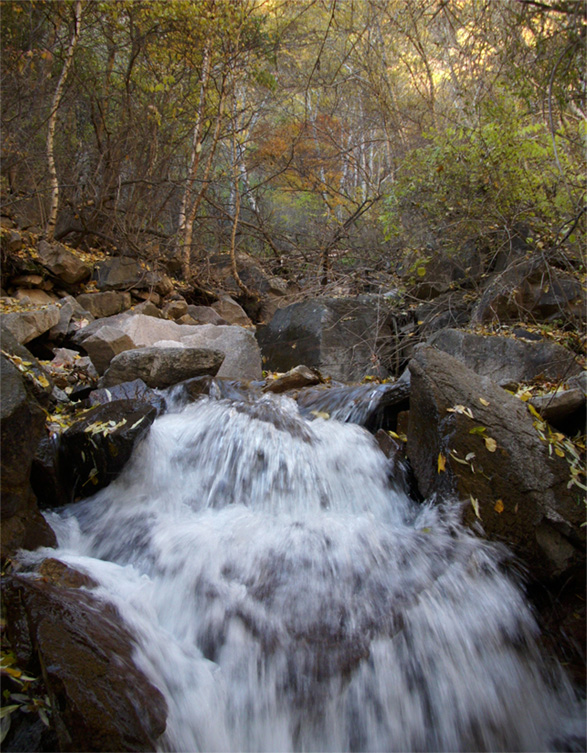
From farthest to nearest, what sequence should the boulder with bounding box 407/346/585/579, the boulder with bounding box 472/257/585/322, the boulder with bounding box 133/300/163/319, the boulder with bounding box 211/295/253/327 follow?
the boulder with bounding box 211/295/253/327 < the boulder with bounding box 133/300/163/319 < the boulder with bounding box 472/257/585/322 < the boulder with bounding box 407/346/585/579

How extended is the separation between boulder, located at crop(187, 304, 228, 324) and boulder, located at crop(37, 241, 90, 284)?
187 cm

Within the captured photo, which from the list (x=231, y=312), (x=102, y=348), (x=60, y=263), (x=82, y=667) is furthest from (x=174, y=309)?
(x=82, y=667)

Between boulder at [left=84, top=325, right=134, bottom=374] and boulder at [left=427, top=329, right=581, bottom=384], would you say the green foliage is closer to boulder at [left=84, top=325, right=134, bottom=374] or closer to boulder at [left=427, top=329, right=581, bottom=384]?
boulder at [left=427, top=329, right=581, bottom=384]

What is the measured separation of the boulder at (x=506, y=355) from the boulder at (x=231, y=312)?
15.3 feet

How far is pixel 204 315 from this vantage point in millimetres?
8523

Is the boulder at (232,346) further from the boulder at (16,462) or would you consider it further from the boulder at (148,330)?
the boulder at (16,462)

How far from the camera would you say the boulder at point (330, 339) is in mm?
6328

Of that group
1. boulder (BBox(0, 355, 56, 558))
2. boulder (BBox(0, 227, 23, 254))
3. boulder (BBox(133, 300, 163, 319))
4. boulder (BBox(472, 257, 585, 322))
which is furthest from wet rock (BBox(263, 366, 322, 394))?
boulder (BBox(0, 227, 23, 254))

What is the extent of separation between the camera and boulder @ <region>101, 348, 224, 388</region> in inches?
181

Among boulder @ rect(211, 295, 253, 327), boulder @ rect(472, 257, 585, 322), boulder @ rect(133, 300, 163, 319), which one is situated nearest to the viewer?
boulder @ rect(472, 257, 585, 322)

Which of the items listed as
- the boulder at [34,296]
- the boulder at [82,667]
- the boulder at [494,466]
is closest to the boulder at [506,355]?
the boulder at [494,466]

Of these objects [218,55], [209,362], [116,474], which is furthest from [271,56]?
[116,474]

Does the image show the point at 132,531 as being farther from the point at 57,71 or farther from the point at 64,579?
the point at 57,71

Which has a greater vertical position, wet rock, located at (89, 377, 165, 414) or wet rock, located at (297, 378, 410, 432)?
wet rock, located at (297, 378, 410, 432)
